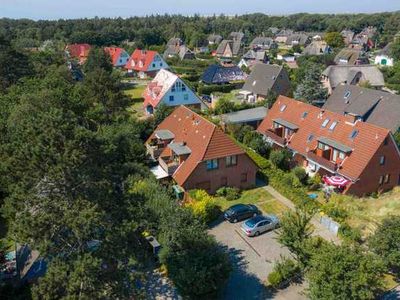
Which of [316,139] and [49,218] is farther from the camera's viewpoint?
[316,139]

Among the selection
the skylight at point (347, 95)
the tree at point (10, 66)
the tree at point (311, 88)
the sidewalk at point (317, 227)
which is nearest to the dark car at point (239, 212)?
the sidewalk at point (317, 227)

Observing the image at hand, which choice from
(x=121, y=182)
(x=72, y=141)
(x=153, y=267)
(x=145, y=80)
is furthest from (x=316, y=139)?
(x=145, y=80)

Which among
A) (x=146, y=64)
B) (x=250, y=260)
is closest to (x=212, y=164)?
(x=250, y=260)

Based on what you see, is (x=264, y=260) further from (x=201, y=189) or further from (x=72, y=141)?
(x=72, y=141)

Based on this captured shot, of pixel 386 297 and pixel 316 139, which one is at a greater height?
pixel 316 139

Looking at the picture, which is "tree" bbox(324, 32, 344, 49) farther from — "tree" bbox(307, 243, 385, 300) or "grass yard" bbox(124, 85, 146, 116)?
"tree" bbox(307, 243, 385, 300)

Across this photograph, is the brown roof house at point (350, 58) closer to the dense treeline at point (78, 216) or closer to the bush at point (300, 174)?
the bush at point (300, 174)
